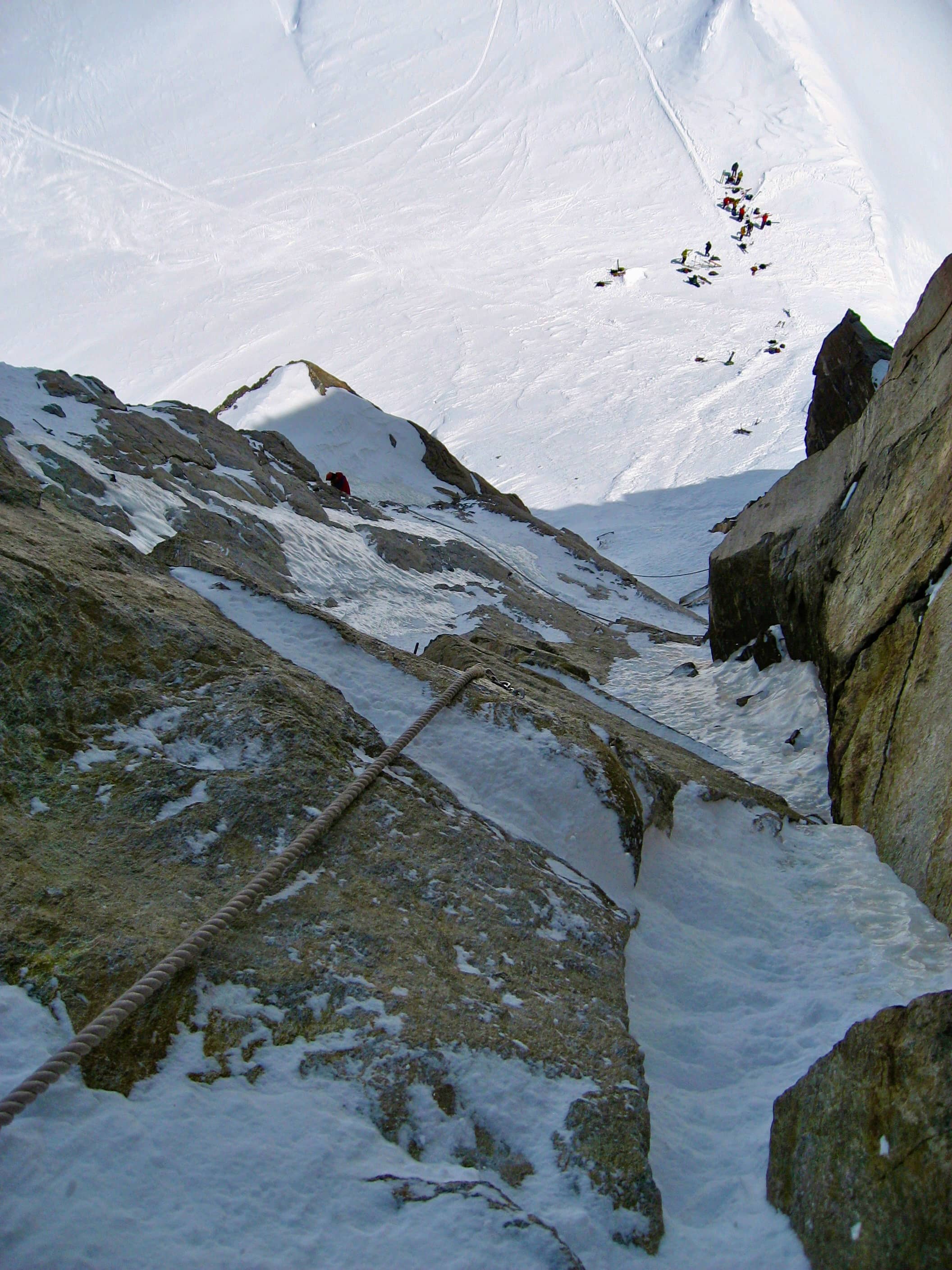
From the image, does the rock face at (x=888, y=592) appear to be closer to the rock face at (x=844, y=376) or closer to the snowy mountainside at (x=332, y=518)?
the rock face at (x=844, y=376)

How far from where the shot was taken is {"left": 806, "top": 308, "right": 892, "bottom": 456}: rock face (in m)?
9.78

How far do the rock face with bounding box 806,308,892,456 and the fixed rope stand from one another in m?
7.79

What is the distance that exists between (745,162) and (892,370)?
4070cm

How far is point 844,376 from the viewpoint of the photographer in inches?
396

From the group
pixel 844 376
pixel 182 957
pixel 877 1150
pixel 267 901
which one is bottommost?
pixel 182 957

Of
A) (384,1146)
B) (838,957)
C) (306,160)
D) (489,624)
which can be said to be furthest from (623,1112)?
(306,160)

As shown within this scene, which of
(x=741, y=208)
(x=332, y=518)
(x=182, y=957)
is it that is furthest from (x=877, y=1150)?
(x=741, y=208)

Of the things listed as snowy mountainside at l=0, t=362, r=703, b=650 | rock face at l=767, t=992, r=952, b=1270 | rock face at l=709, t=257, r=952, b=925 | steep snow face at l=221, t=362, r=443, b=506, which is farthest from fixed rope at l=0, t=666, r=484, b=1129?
steep snow face at l=221, t=362, r=443, b=506

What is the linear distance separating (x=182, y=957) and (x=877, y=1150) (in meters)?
1.61

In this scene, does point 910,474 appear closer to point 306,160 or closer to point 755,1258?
point 755,1258

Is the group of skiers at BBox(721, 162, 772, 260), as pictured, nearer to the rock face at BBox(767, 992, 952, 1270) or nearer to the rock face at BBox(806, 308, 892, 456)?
the rock face at BBox(806, 308, 892, 456)

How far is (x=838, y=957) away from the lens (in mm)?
3258

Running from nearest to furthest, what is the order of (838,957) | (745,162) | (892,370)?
(838,957)
(892,370)
(745,162)

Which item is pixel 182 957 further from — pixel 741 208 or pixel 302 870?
pixel 741 208
